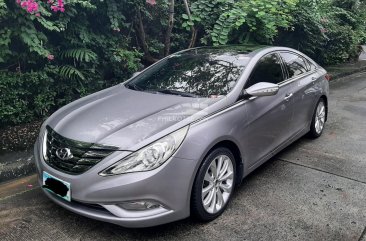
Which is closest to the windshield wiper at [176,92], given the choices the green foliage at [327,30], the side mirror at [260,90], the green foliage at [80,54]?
the side mirror at [260,90]

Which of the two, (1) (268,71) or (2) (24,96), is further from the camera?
(2) (24,96)

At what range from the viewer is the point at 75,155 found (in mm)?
2664

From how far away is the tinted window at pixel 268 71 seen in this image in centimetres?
358

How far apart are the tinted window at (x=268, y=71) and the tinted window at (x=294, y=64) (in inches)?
8.0

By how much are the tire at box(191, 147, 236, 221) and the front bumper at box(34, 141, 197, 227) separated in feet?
0.42

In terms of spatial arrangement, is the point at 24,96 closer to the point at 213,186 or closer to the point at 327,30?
the point at 213,186

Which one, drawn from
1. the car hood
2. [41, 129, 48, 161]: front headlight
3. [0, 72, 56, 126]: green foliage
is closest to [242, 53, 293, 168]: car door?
the car hood

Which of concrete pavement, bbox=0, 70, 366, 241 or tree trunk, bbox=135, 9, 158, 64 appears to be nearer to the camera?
concrete pavement, bbox=0, 70, 366, 241

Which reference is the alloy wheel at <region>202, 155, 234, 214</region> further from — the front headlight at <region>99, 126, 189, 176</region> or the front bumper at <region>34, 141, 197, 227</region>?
the front headlight at <region>99, 126, 189, 176</region>

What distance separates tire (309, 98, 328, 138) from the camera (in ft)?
15.7

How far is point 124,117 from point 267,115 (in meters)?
1.45

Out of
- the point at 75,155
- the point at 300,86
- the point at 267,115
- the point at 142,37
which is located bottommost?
the point at 75,155

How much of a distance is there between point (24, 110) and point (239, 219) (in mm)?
3131

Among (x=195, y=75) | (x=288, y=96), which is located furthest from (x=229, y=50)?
(x=288, y=96)
